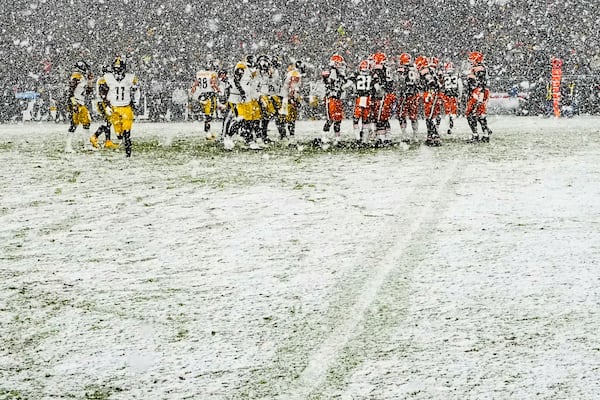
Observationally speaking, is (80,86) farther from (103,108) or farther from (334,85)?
(334,85)

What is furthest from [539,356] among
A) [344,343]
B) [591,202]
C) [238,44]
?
[238,44]

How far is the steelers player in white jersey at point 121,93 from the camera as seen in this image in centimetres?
1550

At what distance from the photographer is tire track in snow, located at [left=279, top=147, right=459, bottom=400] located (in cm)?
433

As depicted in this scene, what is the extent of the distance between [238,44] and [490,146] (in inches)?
906

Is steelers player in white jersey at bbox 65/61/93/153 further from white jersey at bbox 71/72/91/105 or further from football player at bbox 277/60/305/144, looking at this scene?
football player at bbox 277/60/305/144

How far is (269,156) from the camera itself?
16797mm

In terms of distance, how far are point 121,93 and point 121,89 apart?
0.29ft

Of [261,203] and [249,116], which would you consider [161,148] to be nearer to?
[249,116]

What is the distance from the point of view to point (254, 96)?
17094 millimetres

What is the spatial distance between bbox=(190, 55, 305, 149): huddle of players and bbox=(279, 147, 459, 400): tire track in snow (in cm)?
698

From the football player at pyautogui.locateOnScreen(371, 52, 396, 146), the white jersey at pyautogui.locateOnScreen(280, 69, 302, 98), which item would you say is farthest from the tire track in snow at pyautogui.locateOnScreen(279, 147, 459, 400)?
the white jersey at pyautogui.locateOnScreen(280, 69, 302, 98)

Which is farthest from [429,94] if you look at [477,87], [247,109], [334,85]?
[247,109]

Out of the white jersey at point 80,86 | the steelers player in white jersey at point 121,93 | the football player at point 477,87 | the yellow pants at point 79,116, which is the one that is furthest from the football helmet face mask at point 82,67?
the football player at point 477,87

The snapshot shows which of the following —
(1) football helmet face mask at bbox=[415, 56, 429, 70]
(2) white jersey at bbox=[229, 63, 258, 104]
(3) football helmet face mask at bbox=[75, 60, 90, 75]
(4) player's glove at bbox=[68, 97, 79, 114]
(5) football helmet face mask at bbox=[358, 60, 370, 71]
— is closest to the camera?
(2) white jersey at bbox=[229, 63, 258, 104]
